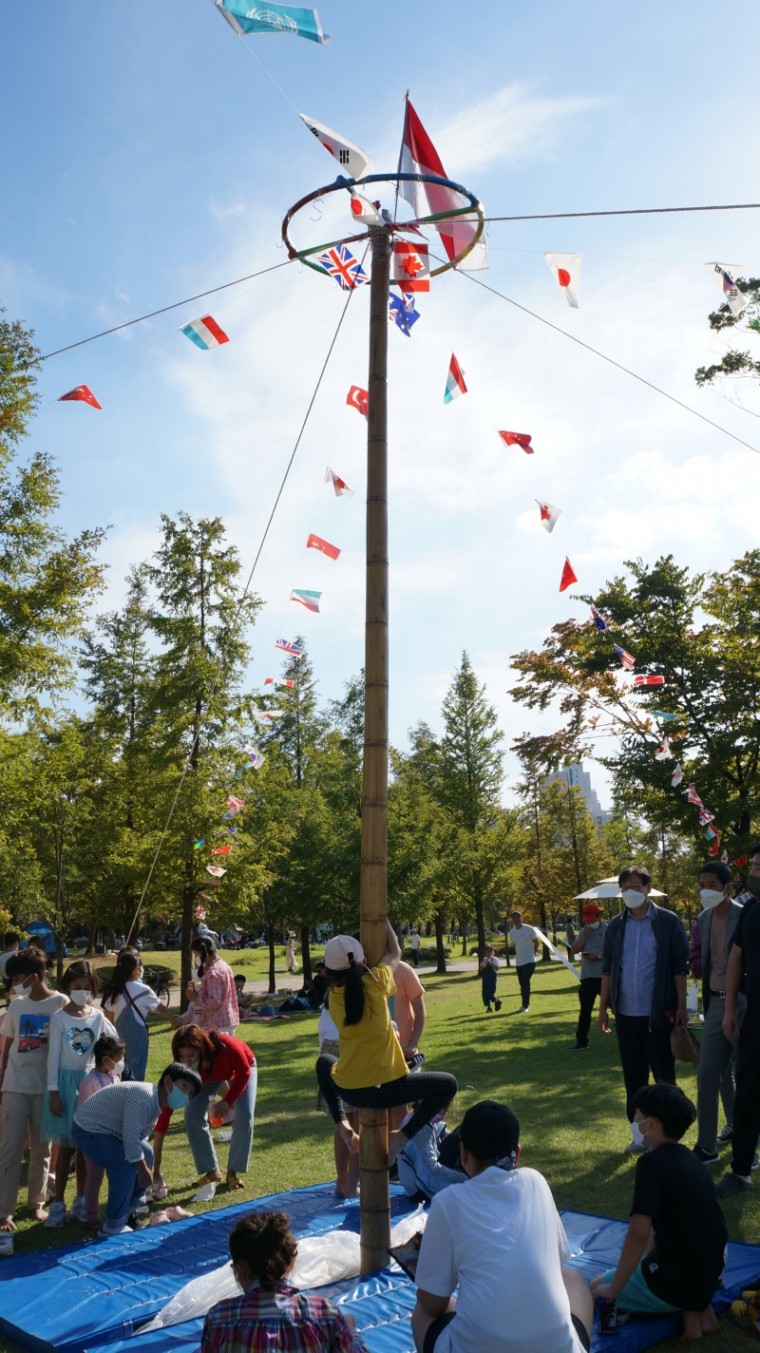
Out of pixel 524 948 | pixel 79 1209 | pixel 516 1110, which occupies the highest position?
pixel 524 948

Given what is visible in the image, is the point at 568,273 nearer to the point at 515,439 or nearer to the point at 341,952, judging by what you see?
the point at 515,439

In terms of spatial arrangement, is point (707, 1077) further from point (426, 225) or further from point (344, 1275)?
point (426, 225)

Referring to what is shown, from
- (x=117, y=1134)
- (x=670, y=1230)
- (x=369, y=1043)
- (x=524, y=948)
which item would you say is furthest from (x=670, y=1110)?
(x=524, y=948)

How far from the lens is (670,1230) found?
13.2 feet

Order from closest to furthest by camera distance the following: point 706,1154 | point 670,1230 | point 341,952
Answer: point 670,1230, point 341,952, point 706,1154

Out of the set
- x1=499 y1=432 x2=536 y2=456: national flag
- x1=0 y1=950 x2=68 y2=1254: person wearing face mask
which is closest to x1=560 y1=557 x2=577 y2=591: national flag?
x1=499 y1=432 x2=536 y2=456: national flag

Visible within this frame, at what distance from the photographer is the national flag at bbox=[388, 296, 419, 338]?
6.57 meters

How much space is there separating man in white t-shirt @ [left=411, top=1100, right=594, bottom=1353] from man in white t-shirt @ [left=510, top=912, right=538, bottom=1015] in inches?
518

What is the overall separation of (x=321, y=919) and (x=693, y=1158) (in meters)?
23.8

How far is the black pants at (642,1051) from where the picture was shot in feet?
22.3

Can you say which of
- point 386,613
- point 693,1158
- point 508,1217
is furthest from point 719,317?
point 508,1217

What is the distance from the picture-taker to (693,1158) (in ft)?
13.3

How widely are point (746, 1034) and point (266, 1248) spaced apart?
12.4ft

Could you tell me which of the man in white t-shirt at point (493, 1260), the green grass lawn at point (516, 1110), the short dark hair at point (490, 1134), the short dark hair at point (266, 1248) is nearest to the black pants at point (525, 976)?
the green grass lawn at point (516, 1110)
